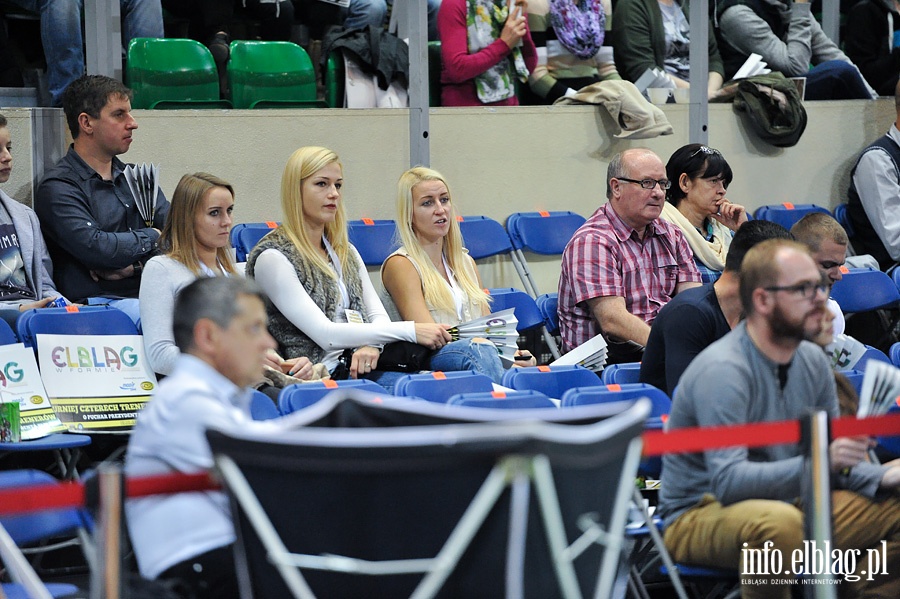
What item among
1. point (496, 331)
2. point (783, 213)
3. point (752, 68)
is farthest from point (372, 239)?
point (752, 68)

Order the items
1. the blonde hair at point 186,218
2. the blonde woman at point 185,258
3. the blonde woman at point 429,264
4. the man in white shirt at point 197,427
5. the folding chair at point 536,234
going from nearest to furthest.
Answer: the man in white shirt at point 197,427 → the blonde woman at point 185,258 → the blonde hair at point 186,218 → the blonde woman at point 429,264 → the folding chair at point 536,234

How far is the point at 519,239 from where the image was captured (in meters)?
5.89

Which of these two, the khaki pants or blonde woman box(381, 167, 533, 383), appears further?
blonde woman box(381, 167, 533, 383)

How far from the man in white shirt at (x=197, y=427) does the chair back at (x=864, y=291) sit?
374 centimetres

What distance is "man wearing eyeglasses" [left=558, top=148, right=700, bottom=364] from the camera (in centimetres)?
476

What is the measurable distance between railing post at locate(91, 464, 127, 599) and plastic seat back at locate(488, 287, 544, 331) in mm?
3054

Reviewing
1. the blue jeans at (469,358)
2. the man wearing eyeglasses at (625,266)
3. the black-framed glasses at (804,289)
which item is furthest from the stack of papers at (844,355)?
the black-framed glasses at (804,289)

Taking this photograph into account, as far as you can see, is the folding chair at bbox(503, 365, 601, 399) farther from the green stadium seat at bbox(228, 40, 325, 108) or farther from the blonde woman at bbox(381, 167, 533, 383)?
the green stadium seat at bbox(228, 40, 325, 108)

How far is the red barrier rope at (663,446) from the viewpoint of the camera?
82.0 inches

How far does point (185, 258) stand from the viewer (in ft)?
13.6

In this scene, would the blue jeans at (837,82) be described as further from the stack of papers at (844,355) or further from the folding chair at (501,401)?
the folding chair at (501,401)

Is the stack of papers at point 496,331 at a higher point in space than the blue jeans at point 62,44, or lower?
lower

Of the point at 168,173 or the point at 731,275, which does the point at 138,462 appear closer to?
the point at 731,275

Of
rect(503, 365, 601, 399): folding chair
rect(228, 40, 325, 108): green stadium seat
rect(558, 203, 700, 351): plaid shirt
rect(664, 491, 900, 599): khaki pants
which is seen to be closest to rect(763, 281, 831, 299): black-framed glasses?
rect(664, 491, 900, 599): khaki pants
